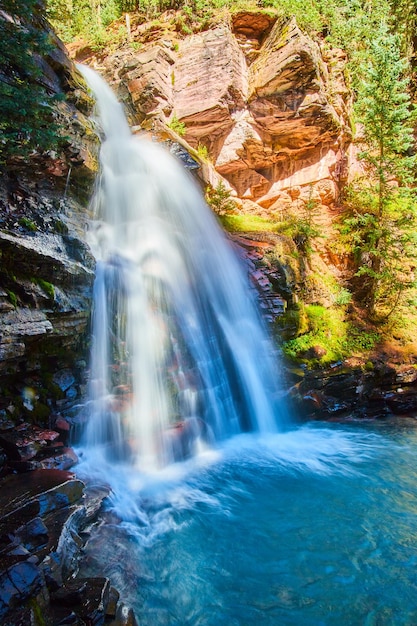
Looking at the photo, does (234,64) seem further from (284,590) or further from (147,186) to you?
(284,590)

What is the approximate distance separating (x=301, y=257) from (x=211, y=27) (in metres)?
12.7

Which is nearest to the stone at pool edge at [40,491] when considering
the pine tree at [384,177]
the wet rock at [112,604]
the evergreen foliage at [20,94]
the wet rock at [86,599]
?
the wet rock at [86,599]

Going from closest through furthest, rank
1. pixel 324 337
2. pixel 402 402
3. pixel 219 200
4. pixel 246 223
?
1. pixel 402 402
2. pixel 324 337
3. pixel 219 200
4. pixel 246 223

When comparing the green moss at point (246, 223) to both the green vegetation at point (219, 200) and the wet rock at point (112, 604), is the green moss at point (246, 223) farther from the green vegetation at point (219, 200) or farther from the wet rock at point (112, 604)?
the wet rock at point (112, 604)

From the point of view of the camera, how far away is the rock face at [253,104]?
1530 centimetres

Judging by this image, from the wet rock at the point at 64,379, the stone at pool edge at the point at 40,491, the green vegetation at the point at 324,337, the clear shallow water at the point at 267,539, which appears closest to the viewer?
the clear shallow water at the point at 267,539

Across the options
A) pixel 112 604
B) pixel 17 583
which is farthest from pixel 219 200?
pixel 17 583

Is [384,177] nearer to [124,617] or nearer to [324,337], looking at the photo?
[324,337]

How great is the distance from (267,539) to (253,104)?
55.3ft

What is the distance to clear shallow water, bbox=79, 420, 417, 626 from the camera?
13.4 ft

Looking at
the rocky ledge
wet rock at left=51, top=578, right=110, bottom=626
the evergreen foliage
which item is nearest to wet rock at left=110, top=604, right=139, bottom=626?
the rocky ledge

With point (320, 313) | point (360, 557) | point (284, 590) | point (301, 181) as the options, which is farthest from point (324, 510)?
point (301, 181)

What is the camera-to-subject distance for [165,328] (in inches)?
346

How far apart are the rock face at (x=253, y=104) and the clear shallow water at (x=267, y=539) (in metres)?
12.3
